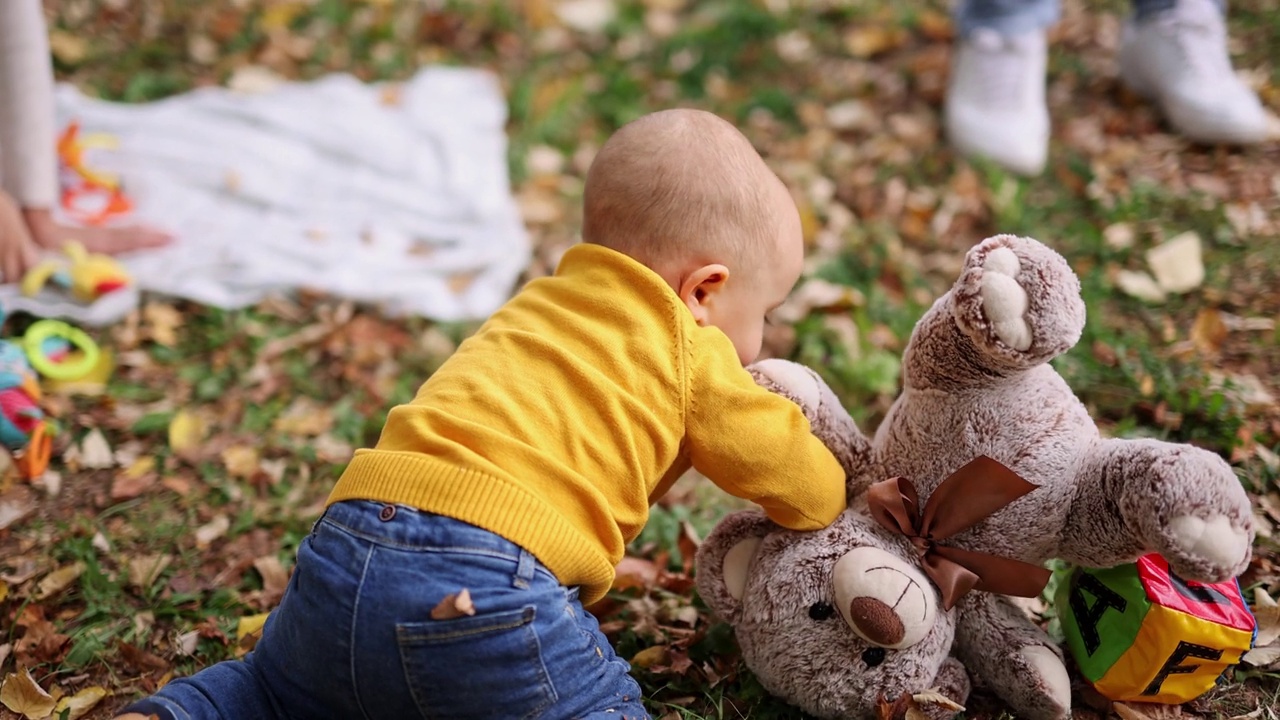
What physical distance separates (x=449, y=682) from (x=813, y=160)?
115 inches

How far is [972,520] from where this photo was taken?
5.82 ft

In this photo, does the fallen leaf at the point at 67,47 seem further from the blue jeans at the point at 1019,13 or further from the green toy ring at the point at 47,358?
the blue jeans at the point at 1019,13

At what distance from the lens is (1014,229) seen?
11.7ft

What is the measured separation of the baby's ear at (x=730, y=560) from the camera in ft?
6.57

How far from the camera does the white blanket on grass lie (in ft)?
11.3

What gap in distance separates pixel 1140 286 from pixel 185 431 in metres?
2.84

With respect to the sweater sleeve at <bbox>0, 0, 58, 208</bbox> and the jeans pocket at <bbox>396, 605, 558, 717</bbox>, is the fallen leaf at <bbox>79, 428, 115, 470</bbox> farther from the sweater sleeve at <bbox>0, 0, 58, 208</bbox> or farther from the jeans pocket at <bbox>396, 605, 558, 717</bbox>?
the jeans pocket at <bbox>396, 605, 558, 717</bbox>

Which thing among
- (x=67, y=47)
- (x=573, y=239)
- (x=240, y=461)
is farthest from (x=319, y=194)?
(x=67, y=47)

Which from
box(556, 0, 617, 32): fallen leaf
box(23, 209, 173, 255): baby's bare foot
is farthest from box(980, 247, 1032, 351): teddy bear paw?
box(556, 0, 617, 32): fallen leaf

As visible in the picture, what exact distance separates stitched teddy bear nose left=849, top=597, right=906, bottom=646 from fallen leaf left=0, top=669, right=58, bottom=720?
1.61 meters

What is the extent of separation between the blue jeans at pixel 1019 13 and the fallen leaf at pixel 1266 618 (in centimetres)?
248

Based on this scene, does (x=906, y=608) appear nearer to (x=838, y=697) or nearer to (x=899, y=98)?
(x=838, y=697)

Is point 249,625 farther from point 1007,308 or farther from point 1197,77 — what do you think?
point 1197,77

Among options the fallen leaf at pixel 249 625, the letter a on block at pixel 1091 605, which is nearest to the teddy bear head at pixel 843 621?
the letter a on block at pixel 1091 605
